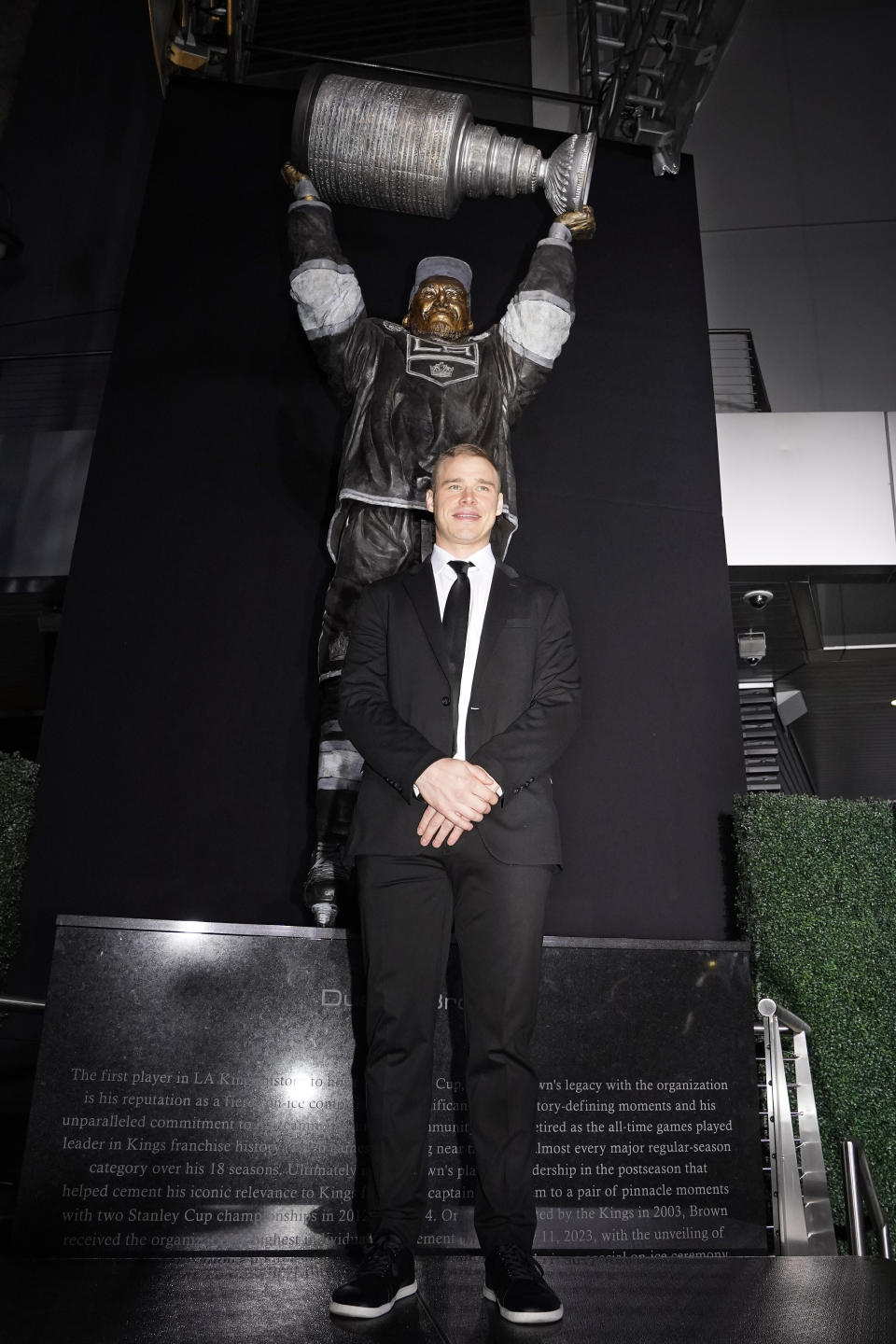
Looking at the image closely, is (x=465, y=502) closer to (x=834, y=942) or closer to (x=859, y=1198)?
Result: (x=834, y=942)

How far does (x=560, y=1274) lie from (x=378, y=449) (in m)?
2.64

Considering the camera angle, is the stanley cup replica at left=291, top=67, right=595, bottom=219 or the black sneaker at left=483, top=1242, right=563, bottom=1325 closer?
the black sneaker at left=483, top=1242, right=563, bottom=1325

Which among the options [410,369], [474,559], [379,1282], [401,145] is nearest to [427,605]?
[474,559]

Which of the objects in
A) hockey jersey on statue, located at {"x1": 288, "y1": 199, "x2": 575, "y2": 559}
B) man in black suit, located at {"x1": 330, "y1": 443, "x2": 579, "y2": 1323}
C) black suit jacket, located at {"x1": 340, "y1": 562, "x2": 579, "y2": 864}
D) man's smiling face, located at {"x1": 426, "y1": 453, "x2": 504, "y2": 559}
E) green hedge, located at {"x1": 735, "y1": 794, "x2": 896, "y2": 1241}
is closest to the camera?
man in black suit, located at {"x1": 330, "y1": 443, "x2": 579, "y2": 1323}

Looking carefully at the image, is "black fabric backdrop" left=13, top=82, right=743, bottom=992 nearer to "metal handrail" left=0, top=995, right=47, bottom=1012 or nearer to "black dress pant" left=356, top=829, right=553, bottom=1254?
"metal handrail" left=0, top=995, right=47, bottom=1012

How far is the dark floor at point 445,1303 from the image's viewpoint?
176cm

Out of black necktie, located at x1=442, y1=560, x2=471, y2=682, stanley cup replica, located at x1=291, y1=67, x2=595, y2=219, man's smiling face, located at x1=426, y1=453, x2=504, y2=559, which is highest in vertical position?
stanley cup replica, located at x1=291, y1=67, x2=595, y2=219

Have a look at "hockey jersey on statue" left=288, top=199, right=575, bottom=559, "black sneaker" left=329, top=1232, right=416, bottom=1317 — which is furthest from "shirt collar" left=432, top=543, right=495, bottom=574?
"black sneaker" left=329, top=1232, right=416, bottom=1317

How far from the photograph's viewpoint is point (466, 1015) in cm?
231

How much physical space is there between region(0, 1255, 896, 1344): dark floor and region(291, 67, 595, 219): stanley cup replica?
3.73 meters

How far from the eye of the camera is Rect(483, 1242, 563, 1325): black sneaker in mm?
1906

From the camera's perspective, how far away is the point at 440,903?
2367 millimetres

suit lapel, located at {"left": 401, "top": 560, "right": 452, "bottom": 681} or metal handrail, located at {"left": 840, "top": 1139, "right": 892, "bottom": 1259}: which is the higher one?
suit lapel, located at {"left": 401, "top": 560, "right": 452, "bottom": 681}

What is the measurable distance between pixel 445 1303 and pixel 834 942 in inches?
77.2
